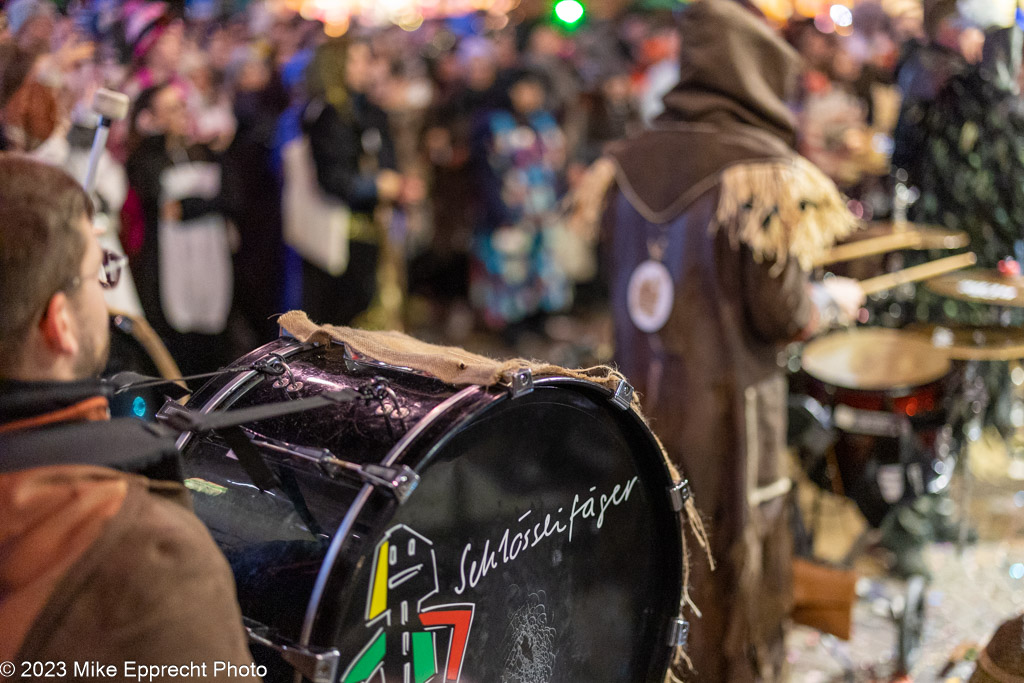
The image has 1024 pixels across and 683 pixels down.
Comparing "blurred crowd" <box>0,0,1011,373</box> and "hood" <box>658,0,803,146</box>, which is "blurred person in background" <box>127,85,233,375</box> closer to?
"blurred crowd" <box>0,0,1011,373</box>

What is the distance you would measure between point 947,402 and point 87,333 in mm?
2709

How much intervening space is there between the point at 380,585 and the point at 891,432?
216cm

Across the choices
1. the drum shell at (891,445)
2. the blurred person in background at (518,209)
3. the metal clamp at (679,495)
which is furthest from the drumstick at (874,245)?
the blurred person in background at (518,209)

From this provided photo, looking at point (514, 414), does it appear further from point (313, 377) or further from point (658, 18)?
point (658, 18)

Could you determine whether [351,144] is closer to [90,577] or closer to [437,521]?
[437,521]

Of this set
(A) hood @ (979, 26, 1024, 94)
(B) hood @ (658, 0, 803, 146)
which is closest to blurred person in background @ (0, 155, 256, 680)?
Answer: (B) hood @ (658, 0, 803, 146)

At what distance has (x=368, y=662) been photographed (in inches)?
49.3

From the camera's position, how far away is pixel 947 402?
9.77 feet

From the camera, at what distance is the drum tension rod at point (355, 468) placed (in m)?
1.22

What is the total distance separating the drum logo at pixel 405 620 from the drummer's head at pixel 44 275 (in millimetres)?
469

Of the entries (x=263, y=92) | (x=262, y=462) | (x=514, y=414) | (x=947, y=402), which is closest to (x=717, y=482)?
(x=947, y=402)

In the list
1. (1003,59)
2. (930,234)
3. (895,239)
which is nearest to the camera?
(1003,59)

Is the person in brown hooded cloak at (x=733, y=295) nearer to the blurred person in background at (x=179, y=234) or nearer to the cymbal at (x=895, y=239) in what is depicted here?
the cymbal at (x=895, y=239)

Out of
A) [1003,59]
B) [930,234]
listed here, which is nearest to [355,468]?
[1003,59]
